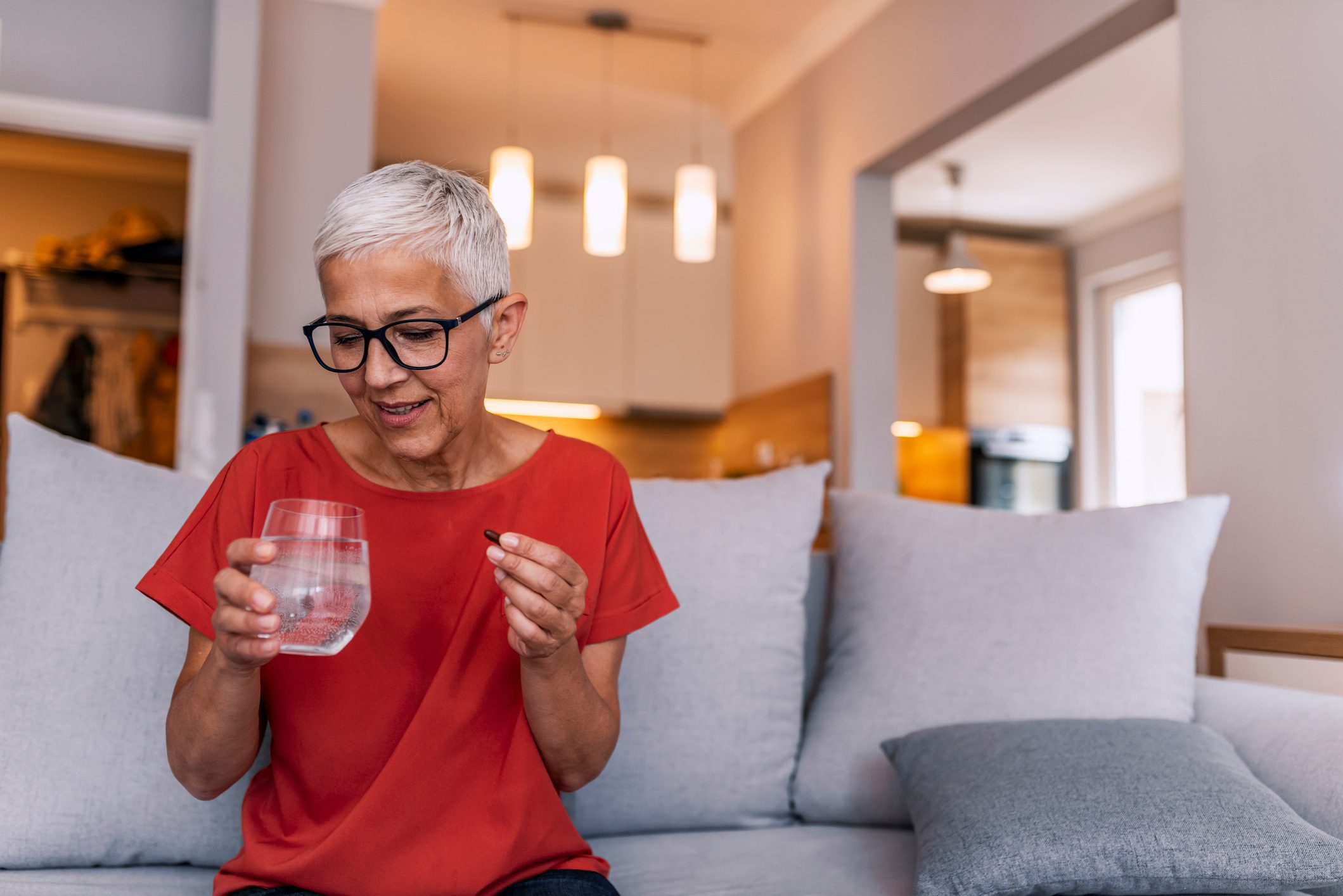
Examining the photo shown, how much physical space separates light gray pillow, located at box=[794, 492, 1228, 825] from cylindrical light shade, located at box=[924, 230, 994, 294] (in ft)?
11.3

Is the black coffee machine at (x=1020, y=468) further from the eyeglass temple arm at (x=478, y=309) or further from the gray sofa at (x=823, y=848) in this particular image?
the eyeglass temple arm at (x=478, y=309)

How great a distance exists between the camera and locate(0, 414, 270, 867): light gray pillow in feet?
4.57

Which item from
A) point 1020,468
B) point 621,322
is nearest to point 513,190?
point 621,322

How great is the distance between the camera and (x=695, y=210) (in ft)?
13.7

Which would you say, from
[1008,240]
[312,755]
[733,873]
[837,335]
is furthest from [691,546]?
[1008,240]

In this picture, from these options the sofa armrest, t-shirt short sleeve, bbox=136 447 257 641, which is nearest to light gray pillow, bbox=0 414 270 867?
t-shirt short sleeve, bbox=136 447 257 641

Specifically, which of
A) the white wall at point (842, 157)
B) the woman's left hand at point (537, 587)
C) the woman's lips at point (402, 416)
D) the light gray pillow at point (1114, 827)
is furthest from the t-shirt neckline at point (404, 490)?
the white wall at point (842, 157)

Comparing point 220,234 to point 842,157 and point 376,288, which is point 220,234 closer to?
point 842,157

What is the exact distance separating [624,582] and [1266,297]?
1.82 meters

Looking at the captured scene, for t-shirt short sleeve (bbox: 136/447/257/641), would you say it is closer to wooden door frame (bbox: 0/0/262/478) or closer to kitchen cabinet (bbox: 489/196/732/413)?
wooden door frame (bbox: 0/0/262/478)

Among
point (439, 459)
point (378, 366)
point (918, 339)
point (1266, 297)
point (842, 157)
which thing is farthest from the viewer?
point (918, 339)

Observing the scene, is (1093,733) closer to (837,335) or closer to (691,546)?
(691,546)

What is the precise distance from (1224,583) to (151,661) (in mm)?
2174

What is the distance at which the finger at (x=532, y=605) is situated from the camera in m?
0.96
